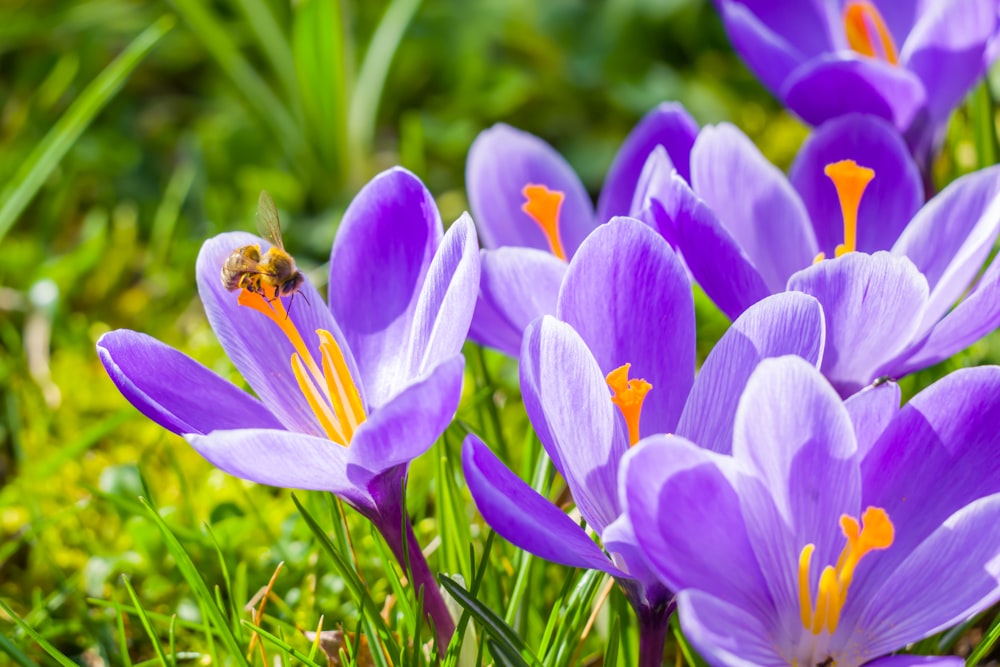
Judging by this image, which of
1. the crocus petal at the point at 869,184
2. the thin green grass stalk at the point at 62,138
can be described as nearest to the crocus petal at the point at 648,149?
the crocus petal at the point at 869,184

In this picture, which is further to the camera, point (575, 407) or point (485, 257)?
point (485, 257)

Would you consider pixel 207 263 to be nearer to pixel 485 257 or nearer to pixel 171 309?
pixel 485 257

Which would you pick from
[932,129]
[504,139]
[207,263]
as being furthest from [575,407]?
[932,129]

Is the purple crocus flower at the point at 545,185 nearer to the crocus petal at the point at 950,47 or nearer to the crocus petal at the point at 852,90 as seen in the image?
the crocus petal at the point at 852,90

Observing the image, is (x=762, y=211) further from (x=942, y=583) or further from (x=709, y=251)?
(x=942, y=583)

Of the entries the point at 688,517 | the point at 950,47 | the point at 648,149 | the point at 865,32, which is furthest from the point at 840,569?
the point at 865,32

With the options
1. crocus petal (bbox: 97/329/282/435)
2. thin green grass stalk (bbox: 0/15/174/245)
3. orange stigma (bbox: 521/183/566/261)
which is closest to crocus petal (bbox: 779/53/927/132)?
orange stigma (bbox: 521/183/566/261)
